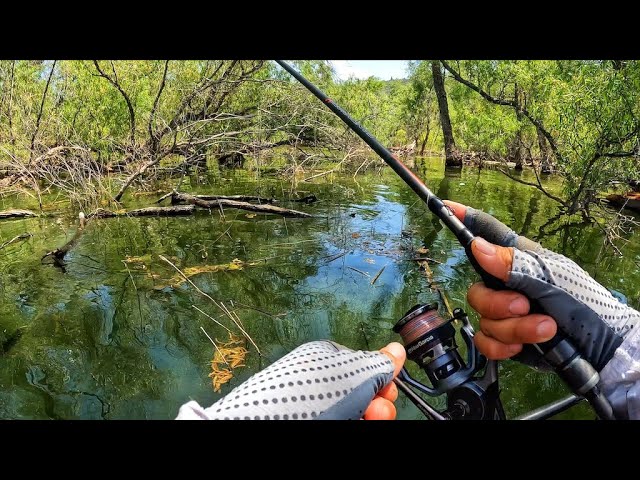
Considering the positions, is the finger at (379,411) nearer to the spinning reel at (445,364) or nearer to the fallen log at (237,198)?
the spinning reel at (445,364)

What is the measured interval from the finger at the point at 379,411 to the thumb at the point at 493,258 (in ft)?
1.73

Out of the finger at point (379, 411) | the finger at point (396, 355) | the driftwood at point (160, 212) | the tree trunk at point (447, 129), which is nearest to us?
the finger at point (379, 411)

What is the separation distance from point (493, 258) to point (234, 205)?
6.96 meters

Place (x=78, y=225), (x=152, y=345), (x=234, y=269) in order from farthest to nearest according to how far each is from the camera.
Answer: (x=78, y=225) → (x=234, y=269) → (x=152, y=345)

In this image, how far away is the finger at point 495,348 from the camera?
1.54 meters

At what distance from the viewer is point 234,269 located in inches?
213

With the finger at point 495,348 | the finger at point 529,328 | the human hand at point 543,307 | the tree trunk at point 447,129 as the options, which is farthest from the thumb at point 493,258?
the tree trunk at point 447,129

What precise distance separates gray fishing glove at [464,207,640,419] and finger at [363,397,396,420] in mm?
539

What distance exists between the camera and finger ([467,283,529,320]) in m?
1.42
